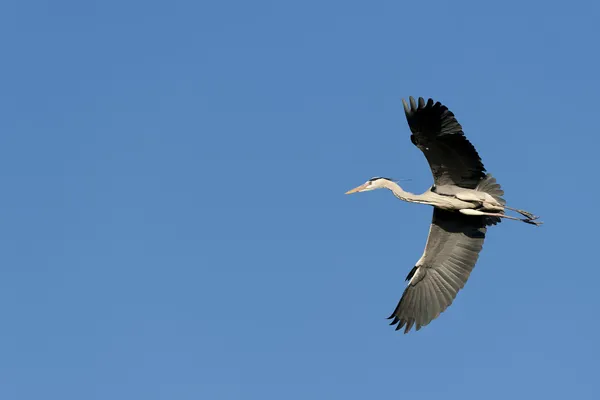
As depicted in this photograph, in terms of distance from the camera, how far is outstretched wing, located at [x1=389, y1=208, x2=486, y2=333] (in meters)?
16.1

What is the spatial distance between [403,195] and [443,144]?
155 centimetres

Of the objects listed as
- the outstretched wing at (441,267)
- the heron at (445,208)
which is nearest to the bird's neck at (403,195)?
the heron at (445,208)

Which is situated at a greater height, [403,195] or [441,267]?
[403,195]

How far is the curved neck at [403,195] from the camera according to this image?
50.9 ft

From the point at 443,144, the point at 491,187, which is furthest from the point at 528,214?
the point at 443,144

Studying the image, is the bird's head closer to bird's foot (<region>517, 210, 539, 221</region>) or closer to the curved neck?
the curved neck

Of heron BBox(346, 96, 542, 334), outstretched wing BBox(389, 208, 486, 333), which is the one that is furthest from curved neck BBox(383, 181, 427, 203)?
outstretched wing BBox(389, 208, 486, 333)

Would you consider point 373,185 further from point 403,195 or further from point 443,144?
point 443,144

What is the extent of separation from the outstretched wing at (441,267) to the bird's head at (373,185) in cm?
102

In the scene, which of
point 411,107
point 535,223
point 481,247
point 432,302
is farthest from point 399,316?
point 411,107

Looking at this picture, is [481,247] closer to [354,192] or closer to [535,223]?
[535,223]

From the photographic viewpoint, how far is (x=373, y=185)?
16.4 metres

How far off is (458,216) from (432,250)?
2.66 ft

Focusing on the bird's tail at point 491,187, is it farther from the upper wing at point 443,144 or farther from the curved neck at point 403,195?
the curved neck at point 403,195
